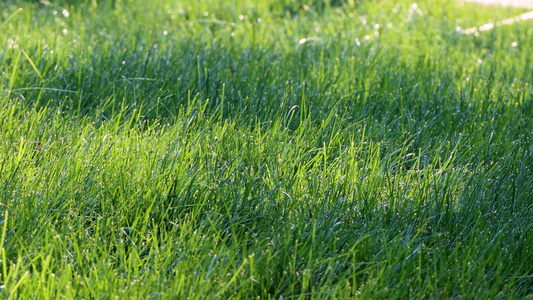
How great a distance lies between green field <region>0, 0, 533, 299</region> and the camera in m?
1.71

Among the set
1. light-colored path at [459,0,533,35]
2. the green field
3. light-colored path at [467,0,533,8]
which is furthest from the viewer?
light-colored path at [467,0,533,8]

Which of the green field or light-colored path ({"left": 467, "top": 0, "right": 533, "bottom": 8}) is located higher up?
light-colored path ({"left": 467, "top": 0, "right": 533, "bottom": 8})

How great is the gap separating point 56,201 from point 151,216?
0.33 meters

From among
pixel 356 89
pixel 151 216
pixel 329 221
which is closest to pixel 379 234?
pixel 329 221

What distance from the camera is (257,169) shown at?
7.39 ft

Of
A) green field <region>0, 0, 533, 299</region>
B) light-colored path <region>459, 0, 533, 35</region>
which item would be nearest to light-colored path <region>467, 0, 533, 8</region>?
light-colored path <region>459, 0, 533, 35</region>

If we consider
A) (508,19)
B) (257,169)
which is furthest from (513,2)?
(257,169)

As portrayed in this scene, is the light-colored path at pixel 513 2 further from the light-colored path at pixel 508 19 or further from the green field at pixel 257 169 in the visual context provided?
the green field at pixel 257 169

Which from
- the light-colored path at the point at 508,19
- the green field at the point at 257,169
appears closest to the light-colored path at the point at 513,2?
the light-colored path at the point at 508,19

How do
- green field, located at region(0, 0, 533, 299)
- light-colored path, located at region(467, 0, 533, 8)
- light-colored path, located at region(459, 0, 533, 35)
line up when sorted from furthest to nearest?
light-colored path, located at region(467, 0, 533, 8)
light-colored path, located at region(459, 0, 533, 35)
green field, located at region(0, 0, 533, 299)

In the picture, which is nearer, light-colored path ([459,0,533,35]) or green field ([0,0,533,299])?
green field ([0,0,533,299])

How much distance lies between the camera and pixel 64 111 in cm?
251

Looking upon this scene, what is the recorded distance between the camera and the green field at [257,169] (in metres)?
1.71

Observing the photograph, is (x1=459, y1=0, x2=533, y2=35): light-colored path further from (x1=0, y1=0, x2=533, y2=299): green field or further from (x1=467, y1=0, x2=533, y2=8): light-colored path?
(x1=0, y1=0, x2=533, y2=299): green field
